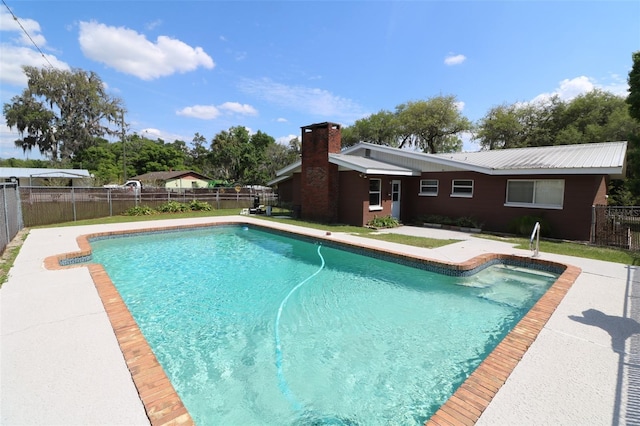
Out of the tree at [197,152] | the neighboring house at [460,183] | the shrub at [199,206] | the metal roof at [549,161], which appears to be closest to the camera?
the metal roof at [549,161]

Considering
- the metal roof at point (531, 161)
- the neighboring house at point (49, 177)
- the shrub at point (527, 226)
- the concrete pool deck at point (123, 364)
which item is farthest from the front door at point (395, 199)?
the neighboring house at point (49, 177)

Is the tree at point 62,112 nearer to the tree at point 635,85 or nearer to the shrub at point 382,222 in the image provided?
the shrub at point 382,222

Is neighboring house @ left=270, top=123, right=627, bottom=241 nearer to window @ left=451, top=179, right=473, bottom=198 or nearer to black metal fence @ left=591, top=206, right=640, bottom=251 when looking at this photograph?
window @ left=451, top=179, right=473, bottom=198

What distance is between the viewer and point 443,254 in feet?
27.1

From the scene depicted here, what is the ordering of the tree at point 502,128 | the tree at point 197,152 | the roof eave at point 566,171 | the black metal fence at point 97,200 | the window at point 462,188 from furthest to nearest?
1. the tree at point 197,152
2. the tree at point 502,128
3. the black metal fence at point 97,200
4. the window at point 462,188
5. the roof eave at point 566,171

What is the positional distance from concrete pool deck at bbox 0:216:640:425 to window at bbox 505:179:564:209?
20.1 feet

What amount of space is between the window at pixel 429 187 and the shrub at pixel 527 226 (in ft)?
11.6

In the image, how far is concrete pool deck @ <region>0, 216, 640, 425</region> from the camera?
2449mm

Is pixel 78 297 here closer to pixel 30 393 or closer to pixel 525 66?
pixel 30 393

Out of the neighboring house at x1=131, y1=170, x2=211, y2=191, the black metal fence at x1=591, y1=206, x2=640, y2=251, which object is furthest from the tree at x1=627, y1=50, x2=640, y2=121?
the neighboring house at x1=131, y1=170, x2=211, y2=191

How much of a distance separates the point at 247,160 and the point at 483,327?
41.1 meters

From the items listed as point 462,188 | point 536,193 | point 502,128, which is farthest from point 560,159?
point 502,128

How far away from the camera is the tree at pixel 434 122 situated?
3388 cm

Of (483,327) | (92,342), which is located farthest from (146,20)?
(483,327)
